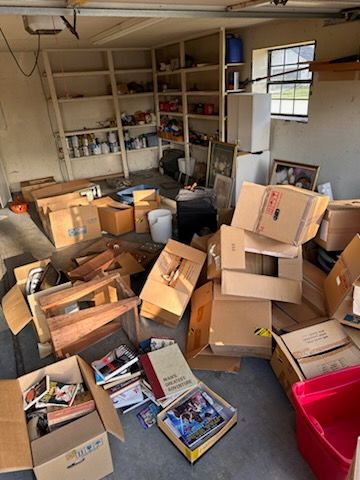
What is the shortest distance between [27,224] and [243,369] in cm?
336

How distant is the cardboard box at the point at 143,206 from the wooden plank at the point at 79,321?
1870mm

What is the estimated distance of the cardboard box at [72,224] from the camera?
3.54 metres

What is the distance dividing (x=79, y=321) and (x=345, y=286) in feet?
5.08

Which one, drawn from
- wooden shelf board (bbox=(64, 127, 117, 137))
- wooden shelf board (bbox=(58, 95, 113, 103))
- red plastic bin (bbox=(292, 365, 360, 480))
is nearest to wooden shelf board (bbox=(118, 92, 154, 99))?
wooden shelf board (bbox=(58, 95, 113, 103))

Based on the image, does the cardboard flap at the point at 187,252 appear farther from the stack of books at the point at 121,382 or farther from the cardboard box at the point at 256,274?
the stack of books at the point at 121,382

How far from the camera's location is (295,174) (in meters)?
3.85

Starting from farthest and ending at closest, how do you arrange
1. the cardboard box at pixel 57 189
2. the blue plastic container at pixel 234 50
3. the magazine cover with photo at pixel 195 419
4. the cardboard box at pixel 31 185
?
the cardboard box at pixel 31 185 < the cardboard box at pixel 57 189 < the blue plastic container at pixel 234 50 < the magazine cover with photo at pixel 195 419

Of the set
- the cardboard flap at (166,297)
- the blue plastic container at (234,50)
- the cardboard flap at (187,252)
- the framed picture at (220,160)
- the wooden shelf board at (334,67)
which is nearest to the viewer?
the cardboard flap at (166,297)

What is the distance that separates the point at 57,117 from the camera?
16.9 feet

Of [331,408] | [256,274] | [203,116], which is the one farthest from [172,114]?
[331,408]

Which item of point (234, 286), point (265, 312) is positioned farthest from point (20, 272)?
point (265, 312)

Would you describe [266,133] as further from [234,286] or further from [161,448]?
[161,448]

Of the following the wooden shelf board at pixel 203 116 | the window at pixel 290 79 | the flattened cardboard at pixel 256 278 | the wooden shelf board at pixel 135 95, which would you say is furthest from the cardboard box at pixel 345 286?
the wooden shelf board at pixel 135 95

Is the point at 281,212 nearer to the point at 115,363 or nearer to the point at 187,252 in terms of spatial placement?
the point at 187,252
